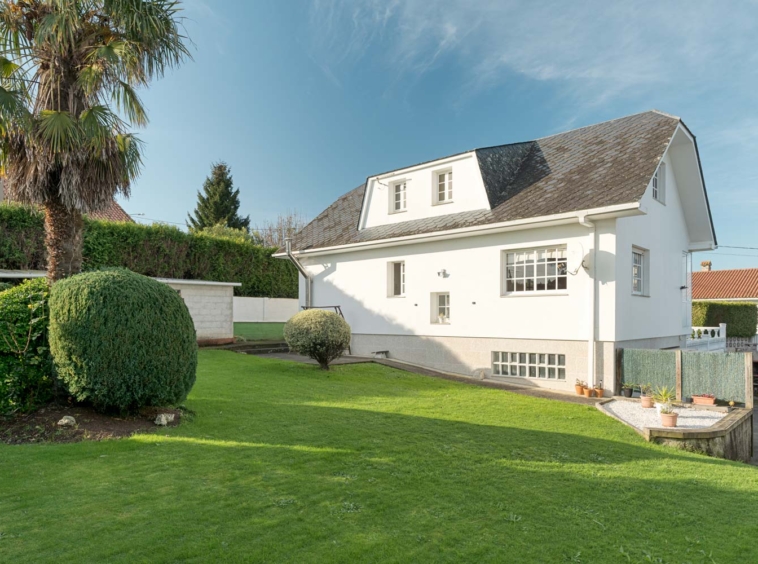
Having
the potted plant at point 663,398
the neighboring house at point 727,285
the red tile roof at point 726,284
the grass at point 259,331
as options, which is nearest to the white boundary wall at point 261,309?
the grass at point 259,331

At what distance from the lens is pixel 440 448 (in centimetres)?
621

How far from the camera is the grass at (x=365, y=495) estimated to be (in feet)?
12.0

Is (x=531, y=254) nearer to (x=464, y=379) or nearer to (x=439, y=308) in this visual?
(x=439, y=308)

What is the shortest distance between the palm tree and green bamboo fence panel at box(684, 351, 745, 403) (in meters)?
12.5

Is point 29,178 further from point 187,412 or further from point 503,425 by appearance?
point 503,425

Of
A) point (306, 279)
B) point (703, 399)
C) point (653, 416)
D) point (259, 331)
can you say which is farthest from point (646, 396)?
point (259, 331)

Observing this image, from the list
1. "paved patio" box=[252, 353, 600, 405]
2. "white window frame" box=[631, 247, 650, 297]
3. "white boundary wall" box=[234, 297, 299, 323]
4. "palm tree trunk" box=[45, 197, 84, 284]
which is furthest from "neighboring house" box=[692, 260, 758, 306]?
"palm tree trunk" box=[45, 197, 84, 284]

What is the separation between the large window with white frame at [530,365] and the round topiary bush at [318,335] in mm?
4526

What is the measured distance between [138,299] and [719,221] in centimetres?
1905

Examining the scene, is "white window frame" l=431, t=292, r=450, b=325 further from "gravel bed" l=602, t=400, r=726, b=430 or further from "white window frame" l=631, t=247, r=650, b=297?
"gravel bed" l=602, t=400, r=726, b=430

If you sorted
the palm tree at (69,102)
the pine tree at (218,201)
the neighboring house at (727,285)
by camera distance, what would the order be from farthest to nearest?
the pine tree at (218,201)
the neighboring house at (727,285)
the palm tree at (69,102)

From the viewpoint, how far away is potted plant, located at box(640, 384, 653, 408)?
10258 millimetres

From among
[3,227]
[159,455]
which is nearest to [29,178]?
[159,455]

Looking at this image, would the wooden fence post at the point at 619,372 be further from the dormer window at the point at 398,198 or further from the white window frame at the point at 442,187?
the dormer window at the point at 398,198
